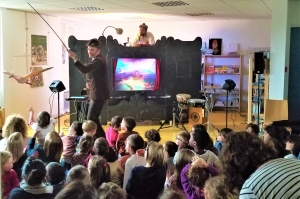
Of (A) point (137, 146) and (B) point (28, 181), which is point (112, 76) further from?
(B) point (28, 181)

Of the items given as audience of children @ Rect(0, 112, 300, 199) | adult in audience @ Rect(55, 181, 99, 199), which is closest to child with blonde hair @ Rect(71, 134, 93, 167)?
audience of children @ Rect(0, 112, 300, 199)

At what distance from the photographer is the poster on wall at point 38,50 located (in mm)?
7980

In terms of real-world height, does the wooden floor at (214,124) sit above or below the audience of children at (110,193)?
below

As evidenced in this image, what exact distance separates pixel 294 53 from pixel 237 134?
468cm

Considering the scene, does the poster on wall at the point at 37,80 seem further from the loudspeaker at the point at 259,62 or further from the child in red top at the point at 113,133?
the loudspeaker at the point at 259,62

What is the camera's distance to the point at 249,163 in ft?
5.72

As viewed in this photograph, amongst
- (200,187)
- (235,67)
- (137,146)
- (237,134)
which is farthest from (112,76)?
(237,134)

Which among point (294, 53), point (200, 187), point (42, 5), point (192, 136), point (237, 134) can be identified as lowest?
point (200, 187)

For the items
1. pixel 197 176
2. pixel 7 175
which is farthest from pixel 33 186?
pixel 197 176

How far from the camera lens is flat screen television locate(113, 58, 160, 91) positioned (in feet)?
26.7

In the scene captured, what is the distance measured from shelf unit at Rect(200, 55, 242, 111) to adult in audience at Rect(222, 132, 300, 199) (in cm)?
795

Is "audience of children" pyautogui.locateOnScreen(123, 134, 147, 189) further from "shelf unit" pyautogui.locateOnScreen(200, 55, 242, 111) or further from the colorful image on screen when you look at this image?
"shelf unit" pyautogui.locateOnScreen(200, 55, 242, 111)

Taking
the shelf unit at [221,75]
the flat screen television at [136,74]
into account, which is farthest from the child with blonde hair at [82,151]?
the shelf unit at [221,75]

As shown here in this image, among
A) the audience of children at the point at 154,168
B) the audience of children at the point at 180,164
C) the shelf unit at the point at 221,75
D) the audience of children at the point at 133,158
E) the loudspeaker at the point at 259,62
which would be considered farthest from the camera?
the shelf unit at the point at 221,75
